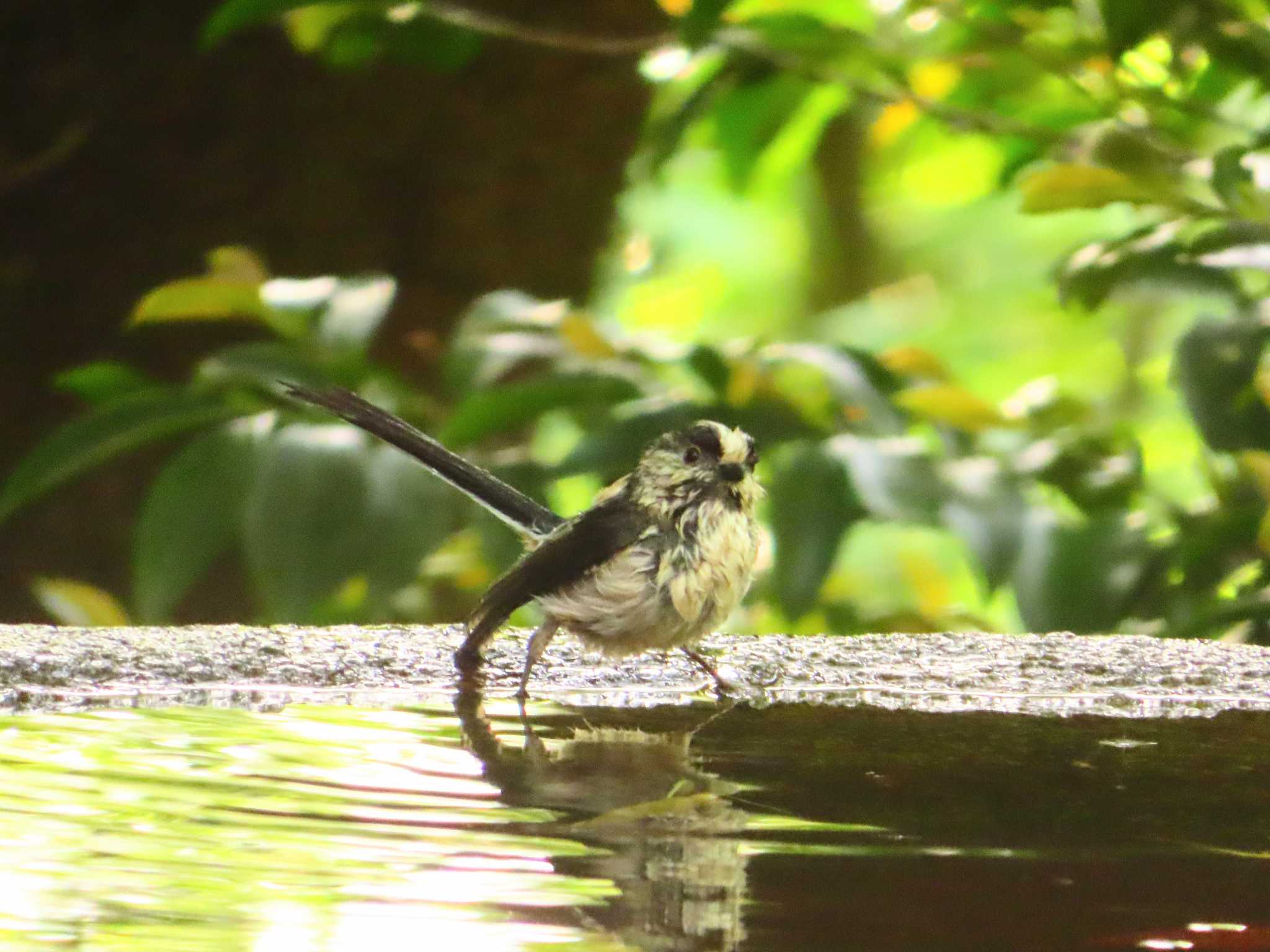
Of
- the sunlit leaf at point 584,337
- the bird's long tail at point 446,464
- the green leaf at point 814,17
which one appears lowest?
the bird's long tail at point 446,464

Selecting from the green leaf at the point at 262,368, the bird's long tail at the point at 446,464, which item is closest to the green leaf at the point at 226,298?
the green leaf at the point at 262,368

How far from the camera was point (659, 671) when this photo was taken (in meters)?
2.82

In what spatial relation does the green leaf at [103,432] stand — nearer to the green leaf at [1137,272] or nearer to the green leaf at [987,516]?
the green leaf at [987,516]

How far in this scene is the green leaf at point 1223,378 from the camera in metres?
2.85

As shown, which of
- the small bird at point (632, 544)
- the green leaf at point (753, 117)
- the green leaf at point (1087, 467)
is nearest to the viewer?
the small bird at point (632, 544)

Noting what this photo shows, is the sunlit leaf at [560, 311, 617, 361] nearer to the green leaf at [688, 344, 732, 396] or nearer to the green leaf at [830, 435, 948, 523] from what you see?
the green leaf at [688, 344, 732, 396]

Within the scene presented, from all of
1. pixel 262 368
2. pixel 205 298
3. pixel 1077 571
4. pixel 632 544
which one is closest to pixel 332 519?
pixel 262 368

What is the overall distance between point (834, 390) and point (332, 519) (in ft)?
2.95

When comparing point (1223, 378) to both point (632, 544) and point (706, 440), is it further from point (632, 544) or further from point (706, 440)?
point (632, 544)

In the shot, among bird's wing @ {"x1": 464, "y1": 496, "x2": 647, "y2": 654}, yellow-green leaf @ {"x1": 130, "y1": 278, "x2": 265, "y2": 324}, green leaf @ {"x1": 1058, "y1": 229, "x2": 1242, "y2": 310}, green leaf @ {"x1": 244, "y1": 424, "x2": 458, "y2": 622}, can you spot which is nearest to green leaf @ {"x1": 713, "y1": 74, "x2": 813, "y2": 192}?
green leaf @ {"x1": 1058, "y1": 229, "x2": 1242, "y2": 310}

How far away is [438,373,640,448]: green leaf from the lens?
122 inches

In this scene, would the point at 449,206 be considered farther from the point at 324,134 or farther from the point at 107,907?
the point at 107,907

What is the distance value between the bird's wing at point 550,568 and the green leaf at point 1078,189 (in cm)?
93

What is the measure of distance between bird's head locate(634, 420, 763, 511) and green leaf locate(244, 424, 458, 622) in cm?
39
